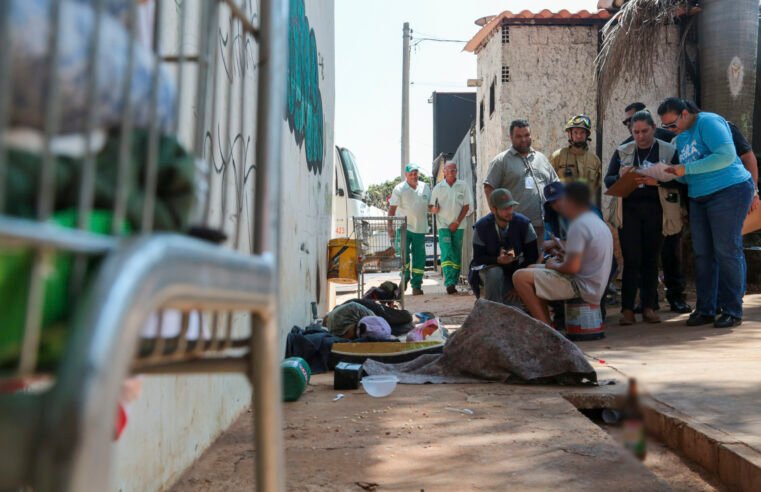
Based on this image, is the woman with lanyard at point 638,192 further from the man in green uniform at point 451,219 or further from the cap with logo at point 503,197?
the man in green uniform at point 451,219

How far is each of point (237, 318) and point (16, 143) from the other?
8.89ft

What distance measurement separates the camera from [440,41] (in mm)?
22641

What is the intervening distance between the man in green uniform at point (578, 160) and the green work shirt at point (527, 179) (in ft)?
0.08

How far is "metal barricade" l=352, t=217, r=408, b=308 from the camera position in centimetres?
878

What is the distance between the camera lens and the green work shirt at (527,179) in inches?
36.0

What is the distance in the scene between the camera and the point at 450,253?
12.1 metres

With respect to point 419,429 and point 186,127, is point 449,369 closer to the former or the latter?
point 419,429

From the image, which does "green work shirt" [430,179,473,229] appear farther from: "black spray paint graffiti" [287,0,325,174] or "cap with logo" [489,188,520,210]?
"cap with logo" [489,188,520,210]

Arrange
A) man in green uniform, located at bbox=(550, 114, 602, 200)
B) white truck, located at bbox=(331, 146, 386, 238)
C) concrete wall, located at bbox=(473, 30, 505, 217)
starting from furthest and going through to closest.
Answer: white truck, located at bbox=(331, 146, 386, 238) < concrete wall, located at bbox=(473, 30, 505, 217) < man in green uniform, located at bbox=(550, 114, 602, 200)

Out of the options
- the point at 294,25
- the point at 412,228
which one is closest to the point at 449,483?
the point at 294,25

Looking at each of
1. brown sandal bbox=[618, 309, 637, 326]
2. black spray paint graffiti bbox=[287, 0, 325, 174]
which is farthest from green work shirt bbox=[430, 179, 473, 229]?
brown sandal bbox=[618, 309, 637, 326]

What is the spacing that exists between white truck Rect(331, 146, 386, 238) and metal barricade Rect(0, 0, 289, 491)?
12724mm

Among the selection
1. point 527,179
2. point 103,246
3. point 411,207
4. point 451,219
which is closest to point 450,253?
point 451,219

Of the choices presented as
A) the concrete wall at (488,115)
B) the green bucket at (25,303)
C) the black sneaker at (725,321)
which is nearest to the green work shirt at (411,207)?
the concrete wall at (488,115)
